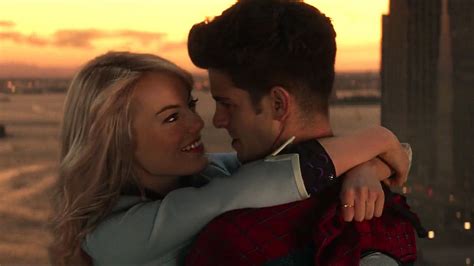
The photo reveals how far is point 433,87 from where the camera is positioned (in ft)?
8.01

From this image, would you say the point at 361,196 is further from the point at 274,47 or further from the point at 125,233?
the point at 125,233

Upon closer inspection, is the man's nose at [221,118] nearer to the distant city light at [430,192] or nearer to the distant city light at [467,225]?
the distant city light at [430,192]

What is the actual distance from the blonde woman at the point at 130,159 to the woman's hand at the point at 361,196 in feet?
0.05

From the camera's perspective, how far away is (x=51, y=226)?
1125 mm

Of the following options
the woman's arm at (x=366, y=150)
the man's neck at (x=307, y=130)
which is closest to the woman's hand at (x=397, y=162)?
the woman's arm at (x=366, y=150)

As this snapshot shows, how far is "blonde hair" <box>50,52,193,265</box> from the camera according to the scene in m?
1.02

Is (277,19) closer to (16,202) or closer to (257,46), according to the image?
(257,46)

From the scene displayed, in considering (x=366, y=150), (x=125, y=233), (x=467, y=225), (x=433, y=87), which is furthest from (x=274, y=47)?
(x=467, y=225)

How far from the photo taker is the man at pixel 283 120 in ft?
2.91

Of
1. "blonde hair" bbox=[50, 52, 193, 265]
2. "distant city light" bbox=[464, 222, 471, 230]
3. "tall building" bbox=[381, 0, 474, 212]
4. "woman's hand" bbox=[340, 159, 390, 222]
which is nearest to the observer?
"woman's hand" bbox=[340, 159, 390, 222]

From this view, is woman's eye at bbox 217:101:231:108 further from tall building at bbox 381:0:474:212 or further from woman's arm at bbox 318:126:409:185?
tall building at bbox 381:0:474:212

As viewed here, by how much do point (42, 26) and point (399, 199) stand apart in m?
1.29

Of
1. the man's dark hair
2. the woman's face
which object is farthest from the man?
the woman's face

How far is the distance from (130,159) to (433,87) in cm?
160
